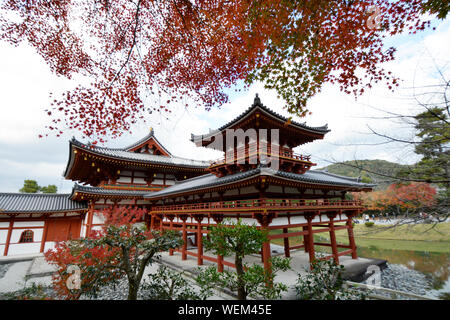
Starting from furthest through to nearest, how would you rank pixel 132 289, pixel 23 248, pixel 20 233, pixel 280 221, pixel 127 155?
pixel 127 155 → pixel 20 233 → pixel 23 248 → pixel 280 221 → pixel 132 289

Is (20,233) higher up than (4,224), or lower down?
lower down

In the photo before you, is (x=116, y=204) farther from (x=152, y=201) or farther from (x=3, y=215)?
(x=3, y=215)

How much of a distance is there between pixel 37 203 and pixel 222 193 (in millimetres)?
17310

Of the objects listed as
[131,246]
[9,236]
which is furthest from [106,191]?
[131,246]

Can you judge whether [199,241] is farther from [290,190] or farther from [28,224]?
[28,224]

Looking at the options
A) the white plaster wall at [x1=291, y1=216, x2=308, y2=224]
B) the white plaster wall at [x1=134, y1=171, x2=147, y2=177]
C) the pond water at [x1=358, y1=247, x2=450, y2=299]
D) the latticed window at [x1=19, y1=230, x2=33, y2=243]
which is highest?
the white plaster wall at [x1=134, y1=171, x2=147, y2=177]

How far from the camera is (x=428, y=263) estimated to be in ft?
44.9

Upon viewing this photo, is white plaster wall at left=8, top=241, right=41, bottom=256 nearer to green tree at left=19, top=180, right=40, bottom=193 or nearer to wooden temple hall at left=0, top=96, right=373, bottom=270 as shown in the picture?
wooden temple hall at left=0, top=96, right=373, bottom=270

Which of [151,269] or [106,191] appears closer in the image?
[151,269]

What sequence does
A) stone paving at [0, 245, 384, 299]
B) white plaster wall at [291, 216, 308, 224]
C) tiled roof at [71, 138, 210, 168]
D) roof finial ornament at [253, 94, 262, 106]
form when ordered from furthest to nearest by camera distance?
1. tiled roof at [71, 138, 210, 168]
2. roof finial ornament at [253, 94, 262, 106]
3. white plaster wall at [291, 216, 308, 224]
4. stone paving at [0, 245, 384, 299]

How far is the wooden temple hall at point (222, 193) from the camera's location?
30.0ft

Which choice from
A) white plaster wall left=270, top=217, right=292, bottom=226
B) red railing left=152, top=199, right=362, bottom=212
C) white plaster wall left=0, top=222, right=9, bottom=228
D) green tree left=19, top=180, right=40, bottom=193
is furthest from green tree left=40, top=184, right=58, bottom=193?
white plaster wall left=270, top=217, right=292, bottom=226

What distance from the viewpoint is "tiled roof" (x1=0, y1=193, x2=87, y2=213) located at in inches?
595

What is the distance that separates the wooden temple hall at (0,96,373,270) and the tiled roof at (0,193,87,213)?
10cm
